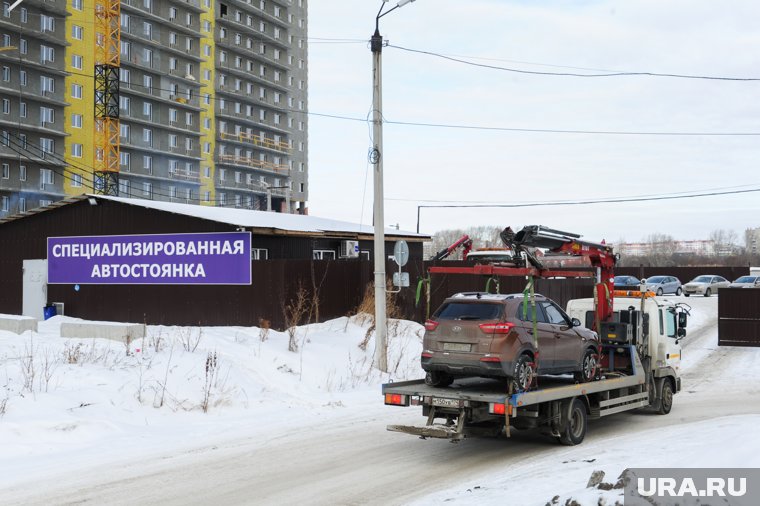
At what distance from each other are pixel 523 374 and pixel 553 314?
171cm

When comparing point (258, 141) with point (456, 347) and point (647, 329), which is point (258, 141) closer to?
point (647, 329)

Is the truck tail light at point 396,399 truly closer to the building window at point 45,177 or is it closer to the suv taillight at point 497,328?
the suv taillight at point 497,328

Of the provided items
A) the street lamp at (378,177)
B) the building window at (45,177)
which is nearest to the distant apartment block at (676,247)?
the building window at (45,177)

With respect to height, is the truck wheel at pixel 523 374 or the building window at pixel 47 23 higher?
the building window at pixel 47 23

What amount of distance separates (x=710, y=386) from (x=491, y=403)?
33.8ft

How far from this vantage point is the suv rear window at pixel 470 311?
11.1m

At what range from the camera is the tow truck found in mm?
10812

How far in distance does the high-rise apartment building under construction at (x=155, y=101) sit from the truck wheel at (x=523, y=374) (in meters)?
Result: 48.7

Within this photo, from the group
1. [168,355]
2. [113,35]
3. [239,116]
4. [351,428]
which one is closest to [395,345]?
[168,355]

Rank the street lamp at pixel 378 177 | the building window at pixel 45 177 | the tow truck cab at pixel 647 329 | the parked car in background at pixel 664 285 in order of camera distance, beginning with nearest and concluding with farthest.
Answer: the tow truck cab at pixel 647 329 < the street lamp at pixel 378 177 < the parked car in background at pixel 664 285 < the building window at pixel 45 177

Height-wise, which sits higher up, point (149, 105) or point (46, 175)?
point (149, 105)

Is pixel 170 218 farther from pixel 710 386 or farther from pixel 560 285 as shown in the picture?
pixel 710 386

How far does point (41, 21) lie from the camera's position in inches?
2751

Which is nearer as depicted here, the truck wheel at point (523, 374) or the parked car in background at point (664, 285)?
the truck wheel at point (523, 374)
